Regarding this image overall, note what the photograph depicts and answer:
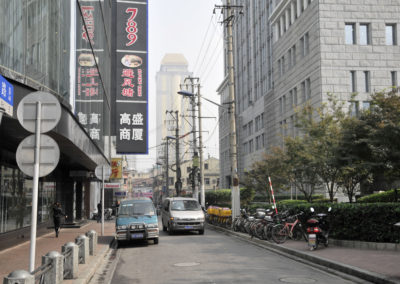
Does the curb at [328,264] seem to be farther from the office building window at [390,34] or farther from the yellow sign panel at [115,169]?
the office building window at [390,34]

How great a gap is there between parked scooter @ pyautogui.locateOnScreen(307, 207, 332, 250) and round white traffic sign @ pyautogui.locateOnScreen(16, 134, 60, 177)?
29.6 ft

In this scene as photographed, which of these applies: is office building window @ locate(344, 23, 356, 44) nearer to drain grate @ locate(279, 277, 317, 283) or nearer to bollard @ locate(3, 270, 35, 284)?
drain grate @ locate(279, 277, 317, 283)

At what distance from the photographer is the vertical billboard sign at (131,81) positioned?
32.1m

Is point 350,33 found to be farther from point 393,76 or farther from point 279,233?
point 279,233

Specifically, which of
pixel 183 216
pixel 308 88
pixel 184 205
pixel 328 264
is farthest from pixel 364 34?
pixel 328 264

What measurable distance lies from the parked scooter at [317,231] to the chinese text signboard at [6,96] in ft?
29.8

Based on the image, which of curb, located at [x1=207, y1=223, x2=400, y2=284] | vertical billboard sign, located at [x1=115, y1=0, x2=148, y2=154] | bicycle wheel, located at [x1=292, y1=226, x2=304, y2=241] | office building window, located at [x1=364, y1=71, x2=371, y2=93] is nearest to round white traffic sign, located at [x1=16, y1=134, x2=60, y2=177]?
curb, located at [x1=207, y1=223, x2=400, y2=284]

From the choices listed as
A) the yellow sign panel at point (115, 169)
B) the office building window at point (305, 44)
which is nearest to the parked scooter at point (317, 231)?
the yellow sign panel at point (115, 169)

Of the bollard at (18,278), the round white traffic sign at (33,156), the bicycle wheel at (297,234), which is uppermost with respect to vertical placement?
the round white traffic sign at (33,156)

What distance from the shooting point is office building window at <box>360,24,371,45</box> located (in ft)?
138

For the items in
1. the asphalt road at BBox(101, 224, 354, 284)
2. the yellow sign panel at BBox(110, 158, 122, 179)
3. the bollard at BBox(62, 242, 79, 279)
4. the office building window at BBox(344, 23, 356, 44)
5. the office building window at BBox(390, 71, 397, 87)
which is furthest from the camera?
the office building window at BBox(344, 23, 356, 44)

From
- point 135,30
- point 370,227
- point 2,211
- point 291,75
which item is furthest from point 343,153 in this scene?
point 291,75

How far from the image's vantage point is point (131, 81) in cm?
3231

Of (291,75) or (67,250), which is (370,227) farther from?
(291,75)
